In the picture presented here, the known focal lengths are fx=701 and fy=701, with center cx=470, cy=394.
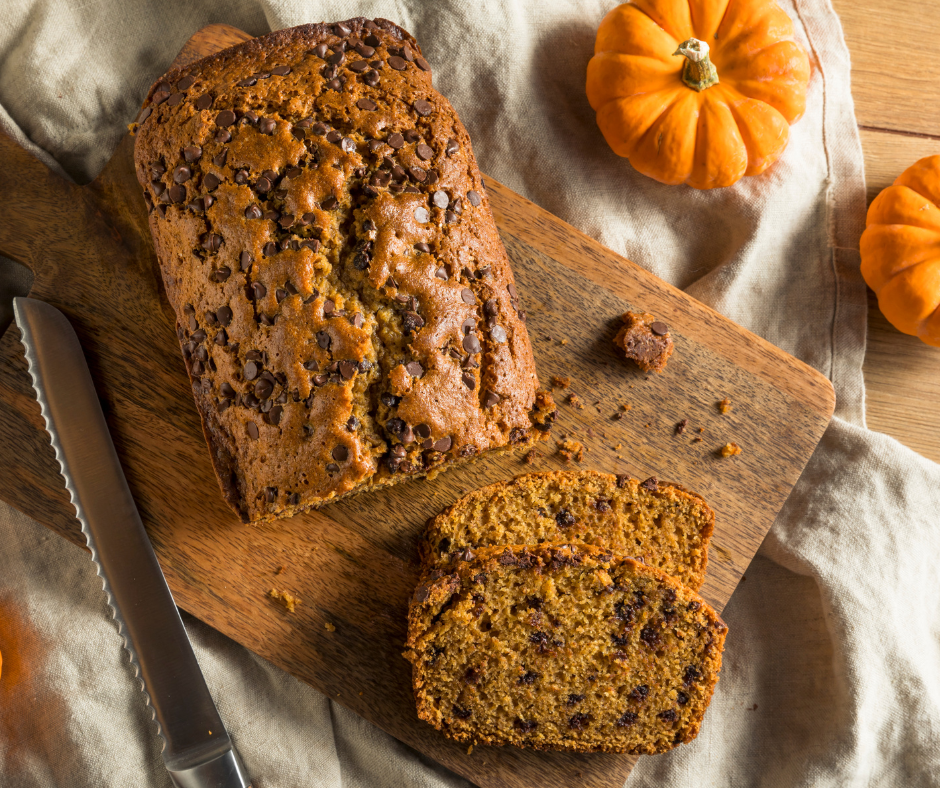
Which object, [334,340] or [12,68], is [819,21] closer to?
[334,340]

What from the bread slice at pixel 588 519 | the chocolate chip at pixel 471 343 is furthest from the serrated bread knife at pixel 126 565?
the chocolate chip at pixel 471 343

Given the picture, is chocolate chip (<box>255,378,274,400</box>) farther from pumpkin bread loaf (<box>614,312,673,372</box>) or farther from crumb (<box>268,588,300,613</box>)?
pumpkin bread loaf (<box>614,312,673,372</box>)

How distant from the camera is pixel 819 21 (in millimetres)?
3010

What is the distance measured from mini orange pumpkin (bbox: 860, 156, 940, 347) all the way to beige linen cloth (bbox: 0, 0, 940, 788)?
6.9 inches

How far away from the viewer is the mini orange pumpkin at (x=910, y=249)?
2.74 metres

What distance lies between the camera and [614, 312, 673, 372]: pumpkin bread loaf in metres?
2.72

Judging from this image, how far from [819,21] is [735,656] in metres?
2.76

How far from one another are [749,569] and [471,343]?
174 cm

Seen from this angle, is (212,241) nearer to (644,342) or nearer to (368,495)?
(368,495)

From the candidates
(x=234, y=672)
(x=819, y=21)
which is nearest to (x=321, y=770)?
(x=234, y=672)

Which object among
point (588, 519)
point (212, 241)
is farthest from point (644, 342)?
point (212, 241)

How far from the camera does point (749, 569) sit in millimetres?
3047

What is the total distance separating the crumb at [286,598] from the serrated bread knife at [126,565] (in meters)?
0.33

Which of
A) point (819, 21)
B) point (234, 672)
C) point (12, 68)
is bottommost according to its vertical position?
point (234, 672)
